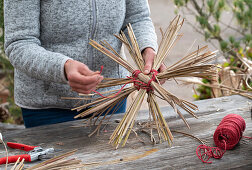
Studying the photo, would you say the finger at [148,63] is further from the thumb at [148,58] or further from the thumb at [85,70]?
the thumb at [85,70]

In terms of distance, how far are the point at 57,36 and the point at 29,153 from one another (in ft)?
1.51

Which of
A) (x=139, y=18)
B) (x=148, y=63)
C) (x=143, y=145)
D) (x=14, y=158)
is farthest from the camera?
(x=139, y=18)

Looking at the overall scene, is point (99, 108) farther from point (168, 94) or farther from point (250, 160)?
point (250, 160)

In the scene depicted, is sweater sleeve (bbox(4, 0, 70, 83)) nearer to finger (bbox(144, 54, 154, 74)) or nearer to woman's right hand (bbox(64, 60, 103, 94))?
woman's right hand (bbox(64, 60, 103, 94))

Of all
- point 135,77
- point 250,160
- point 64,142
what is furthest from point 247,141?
→ point 64,142

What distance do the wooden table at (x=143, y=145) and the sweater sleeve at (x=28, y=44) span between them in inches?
7.8

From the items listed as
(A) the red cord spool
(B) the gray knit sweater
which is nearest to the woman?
(B) the gray knit sweater

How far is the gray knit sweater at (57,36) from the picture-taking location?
1.04 metres

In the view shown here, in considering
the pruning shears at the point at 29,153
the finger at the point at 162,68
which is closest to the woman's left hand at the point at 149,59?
the finger at the point at 162,68

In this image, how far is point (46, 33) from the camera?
3.85ft

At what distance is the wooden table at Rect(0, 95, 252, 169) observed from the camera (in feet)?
2.89

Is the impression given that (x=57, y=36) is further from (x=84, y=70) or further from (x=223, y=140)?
(x=223, y=140)

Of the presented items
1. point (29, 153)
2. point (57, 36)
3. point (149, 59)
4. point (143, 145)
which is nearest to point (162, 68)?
point (149, 59)

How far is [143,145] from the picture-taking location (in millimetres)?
989
